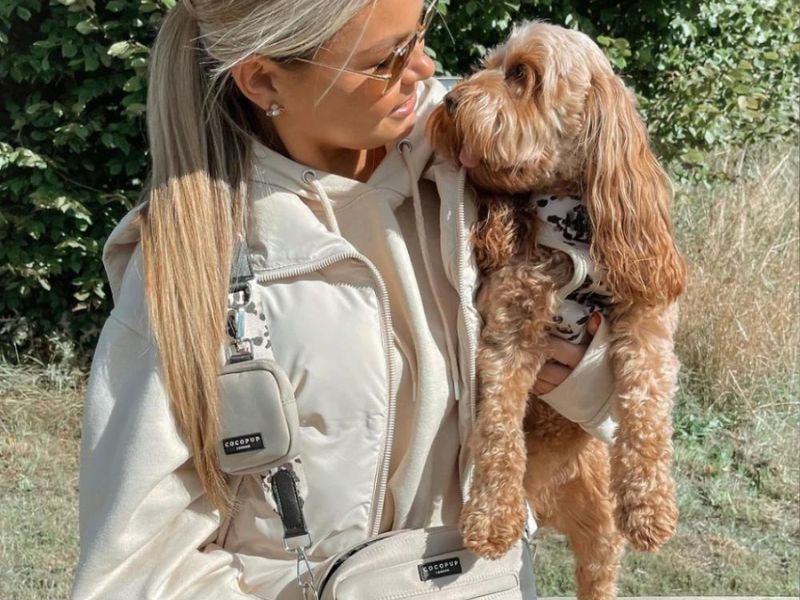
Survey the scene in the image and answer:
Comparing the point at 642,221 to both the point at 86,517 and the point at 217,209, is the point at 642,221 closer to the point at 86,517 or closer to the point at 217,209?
the point at 217,209

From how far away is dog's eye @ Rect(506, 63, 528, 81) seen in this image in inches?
105

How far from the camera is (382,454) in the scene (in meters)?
2.18

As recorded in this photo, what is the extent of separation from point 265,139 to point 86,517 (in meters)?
0.91

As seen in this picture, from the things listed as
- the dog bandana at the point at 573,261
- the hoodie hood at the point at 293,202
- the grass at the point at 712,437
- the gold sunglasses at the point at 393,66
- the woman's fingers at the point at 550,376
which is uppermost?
the gold sunglasses at the point at 393,66

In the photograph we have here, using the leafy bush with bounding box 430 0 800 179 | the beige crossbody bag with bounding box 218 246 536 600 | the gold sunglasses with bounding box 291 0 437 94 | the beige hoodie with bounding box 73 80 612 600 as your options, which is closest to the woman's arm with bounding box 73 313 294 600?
the beige hoodie with bounding box 73 80 612 600

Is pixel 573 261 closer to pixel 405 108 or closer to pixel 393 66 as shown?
pixel 405 108

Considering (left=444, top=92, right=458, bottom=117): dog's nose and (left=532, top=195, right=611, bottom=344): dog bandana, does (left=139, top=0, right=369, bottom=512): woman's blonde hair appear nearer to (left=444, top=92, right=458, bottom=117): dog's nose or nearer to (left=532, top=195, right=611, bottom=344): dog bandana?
(left=444, top=92, right=458, bottom=117): dog's nose

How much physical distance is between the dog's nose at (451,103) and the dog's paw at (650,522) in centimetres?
98

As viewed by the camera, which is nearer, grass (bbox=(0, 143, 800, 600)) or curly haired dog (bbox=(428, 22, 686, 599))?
curly haired dog (bbox=(428, 22, 686, 599))

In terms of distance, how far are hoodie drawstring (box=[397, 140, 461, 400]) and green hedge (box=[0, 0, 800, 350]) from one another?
2881 millimetres

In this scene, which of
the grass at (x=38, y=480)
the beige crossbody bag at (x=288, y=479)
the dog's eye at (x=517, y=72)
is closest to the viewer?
the beige crossbody bag at (x=288, y=479)

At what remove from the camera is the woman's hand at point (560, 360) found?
253 cm

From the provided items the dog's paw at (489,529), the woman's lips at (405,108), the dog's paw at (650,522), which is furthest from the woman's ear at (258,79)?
the dog's paw at (650,522)

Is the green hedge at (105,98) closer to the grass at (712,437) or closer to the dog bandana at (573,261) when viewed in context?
the grass at (712,437)
